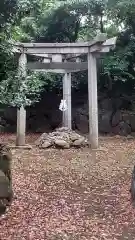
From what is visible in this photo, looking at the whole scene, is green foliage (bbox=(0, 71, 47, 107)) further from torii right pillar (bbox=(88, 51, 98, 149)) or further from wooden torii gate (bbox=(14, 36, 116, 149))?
torii right pillar (bbox=(88, 51, 98, 149))

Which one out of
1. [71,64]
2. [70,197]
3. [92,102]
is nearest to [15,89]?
[70,197]

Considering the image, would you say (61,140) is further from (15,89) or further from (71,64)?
(15,89)

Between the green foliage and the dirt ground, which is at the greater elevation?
the green foliage

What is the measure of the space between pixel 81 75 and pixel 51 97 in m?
1.96

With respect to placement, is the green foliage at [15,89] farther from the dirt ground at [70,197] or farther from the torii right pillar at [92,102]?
the torii right pillar at [92,102]

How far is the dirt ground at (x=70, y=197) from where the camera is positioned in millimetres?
4816

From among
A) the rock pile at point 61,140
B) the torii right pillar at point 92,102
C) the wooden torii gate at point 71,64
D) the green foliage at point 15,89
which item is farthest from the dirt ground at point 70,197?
the green foliage at point 15,89

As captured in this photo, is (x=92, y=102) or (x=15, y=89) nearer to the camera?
(x=15, y=89)

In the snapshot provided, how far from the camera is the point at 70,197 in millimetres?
6551

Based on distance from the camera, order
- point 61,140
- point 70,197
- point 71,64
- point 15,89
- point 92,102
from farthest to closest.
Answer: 1. point 71,64
2. point 61,140
3. point 92,102
4. point 70,197
5. point 15,89

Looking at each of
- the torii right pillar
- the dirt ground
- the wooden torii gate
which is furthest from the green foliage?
the torii right pillar

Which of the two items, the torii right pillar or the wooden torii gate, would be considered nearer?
the wooden torii gate

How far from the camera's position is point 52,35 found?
16375 mm

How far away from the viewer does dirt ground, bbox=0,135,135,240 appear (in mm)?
4816
